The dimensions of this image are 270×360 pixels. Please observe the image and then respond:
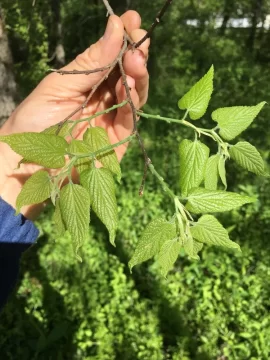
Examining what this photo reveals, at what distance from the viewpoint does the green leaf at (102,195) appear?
89 centimetres

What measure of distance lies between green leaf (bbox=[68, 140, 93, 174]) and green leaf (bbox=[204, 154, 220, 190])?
9.5 inches

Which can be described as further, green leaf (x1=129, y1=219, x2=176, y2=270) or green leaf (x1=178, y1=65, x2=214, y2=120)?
green leaf (x1=178, y1=65, x2=214, y2=120)

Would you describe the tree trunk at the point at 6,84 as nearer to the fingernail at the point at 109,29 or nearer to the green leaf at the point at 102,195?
the fingernail at the point at 109,29

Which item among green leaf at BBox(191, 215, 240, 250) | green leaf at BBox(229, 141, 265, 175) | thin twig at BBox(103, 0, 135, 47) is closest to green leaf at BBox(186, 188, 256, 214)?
green leaf at BBox(191, 215, 240, 250)

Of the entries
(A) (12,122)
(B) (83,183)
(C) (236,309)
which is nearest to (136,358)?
(C) (236,309)

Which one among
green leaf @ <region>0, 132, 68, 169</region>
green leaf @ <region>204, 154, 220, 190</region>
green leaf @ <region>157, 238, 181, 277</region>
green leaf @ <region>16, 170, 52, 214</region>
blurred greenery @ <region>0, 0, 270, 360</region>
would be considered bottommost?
blurred greenery @ <region>0, 0, 270, 360</region>

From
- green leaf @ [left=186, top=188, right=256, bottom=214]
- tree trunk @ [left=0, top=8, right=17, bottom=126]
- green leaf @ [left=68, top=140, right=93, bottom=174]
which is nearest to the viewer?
green leaf @ [left=186, top=188, right=256, bottom=214]

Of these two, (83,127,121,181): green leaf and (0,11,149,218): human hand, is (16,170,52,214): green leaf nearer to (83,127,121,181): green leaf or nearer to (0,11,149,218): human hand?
(83,127,121,181): green leaf

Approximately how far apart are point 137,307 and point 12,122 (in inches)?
66.4

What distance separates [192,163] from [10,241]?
89 centimetres

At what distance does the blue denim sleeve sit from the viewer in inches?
60.2

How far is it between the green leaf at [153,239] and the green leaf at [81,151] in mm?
197

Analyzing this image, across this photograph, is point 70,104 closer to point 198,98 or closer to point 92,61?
point 92,61

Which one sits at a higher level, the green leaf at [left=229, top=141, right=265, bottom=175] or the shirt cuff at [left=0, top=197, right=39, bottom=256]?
the green leaf at [left=229, top=141, right=265, bottom=175]
